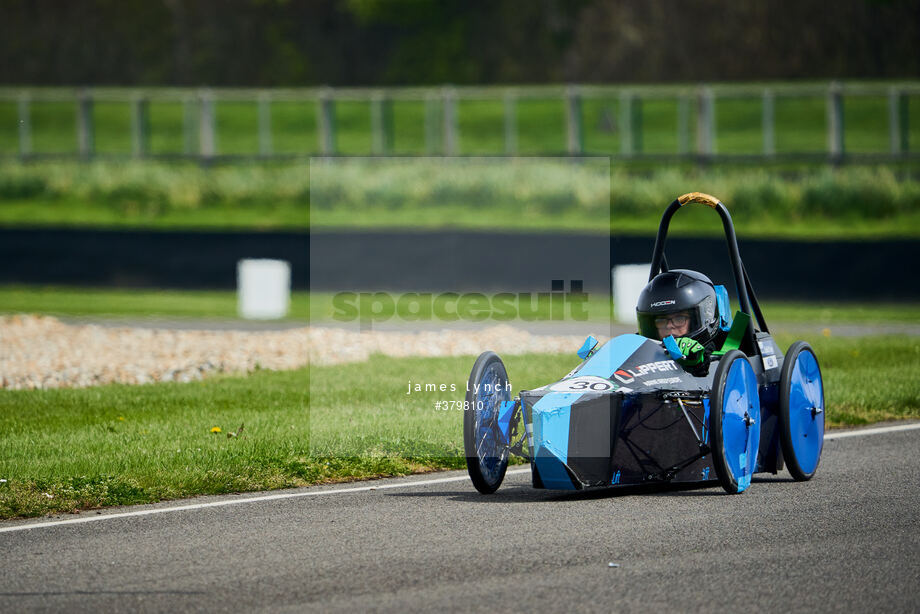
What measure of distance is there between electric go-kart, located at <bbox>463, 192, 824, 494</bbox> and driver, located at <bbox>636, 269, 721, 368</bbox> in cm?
19

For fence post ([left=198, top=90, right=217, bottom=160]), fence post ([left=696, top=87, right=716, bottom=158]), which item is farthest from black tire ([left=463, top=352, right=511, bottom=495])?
fence post ([left=198, top=90, right=217, bottom=160])

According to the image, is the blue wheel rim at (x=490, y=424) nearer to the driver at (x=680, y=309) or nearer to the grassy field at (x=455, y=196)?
the driver at (x=680, y=309)

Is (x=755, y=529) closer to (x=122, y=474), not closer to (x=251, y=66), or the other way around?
(x=122, y=474)

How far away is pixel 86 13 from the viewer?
2557 inches

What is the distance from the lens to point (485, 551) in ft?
24.2

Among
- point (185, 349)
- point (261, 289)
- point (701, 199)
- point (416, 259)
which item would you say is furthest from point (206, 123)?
point (701, 199)

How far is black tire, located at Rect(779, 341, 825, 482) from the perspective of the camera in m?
9.20

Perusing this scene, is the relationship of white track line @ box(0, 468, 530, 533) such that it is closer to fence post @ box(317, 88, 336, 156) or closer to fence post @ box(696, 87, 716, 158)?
fence post @ box(696, 87, 716, 158)

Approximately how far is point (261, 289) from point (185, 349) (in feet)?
20.3

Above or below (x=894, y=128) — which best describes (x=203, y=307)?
below

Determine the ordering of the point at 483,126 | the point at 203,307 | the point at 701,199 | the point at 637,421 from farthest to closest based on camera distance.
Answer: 1. the point at 483,126
2. the point at 203,307
3. the point at 701,199
4. the point at 637,421

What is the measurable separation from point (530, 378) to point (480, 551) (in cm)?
671

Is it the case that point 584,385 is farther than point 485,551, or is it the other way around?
point 584,385

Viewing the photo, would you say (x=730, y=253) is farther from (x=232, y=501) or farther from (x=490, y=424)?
(x=232, y=501)
